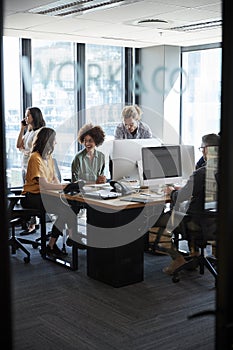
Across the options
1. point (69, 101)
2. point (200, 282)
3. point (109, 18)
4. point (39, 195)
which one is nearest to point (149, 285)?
point (200, 282)

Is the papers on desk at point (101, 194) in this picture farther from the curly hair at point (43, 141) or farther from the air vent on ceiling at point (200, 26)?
the air vent on ceiling at point (200, 26)

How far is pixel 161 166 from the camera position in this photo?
4.36 meters

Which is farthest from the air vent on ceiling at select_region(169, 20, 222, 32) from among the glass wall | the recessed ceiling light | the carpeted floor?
the carpeted floor

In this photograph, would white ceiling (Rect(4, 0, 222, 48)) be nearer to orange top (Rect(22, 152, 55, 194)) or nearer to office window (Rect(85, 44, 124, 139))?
office window (Rect(85, 44, 124, 139))

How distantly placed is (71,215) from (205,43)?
12.0 ft

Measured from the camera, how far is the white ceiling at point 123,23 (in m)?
4.29

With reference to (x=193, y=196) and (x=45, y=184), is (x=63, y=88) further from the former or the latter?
(x=193, y=196)

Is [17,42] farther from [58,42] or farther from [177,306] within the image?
[177,306]

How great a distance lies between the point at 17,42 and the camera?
21.3ft

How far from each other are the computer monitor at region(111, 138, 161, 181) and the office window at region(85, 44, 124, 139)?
2.95 metres

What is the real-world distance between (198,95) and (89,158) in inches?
120

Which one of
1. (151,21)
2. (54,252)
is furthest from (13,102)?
(54,252)

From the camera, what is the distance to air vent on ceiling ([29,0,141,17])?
422 cm

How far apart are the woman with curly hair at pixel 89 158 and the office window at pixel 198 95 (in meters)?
2.78
